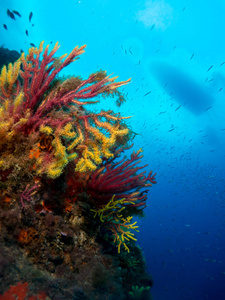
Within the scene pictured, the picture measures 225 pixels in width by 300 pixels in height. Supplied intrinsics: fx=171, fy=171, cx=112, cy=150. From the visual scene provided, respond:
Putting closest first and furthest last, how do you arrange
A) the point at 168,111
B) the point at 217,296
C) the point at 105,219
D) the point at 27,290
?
the point at 27,290
the point at 105,219
the point at 217,296
the point at 168,111

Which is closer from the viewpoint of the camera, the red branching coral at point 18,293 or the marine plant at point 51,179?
the red branching coral at point 18,293

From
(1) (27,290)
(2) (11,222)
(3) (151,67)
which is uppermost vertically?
(3) (151,67)

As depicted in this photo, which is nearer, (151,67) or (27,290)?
(27,290)

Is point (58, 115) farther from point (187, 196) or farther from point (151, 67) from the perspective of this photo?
point (187, 196)

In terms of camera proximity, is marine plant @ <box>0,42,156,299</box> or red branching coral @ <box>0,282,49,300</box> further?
marine plant @ <box>0,42,156,299</box>

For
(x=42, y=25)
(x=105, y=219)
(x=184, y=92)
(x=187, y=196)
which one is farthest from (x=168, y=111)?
(x=105, y=219)

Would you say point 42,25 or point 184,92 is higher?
point 184,92

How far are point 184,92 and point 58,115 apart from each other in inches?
3353

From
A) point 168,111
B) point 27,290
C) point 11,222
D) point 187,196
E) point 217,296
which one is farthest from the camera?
point 187,196

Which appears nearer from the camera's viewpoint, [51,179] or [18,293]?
[18,293]

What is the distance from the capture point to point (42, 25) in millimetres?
75438

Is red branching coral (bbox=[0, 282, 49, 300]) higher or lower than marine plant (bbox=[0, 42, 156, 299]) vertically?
lower

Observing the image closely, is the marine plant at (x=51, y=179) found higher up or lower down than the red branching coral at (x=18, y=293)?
higher up

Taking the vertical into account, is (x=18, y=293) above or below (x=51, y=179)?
below
